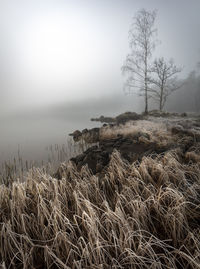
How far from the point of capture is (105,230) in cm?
203

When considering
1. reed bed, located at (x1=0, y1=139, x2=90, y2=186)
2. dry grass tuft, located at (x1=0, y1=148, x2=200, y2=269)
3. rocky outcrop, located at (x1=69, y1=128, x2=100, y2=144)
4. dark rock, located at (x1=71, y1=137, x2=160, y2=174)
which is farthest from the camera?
→ rocky outcrop, located at (x1=69, y1=128, x2=100, y2=144)

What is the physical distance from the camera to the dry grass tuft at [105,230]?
159cm

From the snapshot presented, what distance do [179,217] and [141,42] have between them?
18.0 meters

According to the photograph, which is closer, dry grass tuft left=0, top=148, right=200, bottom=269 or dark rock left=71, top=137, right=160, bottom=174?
dry grass tuft left=0, top=148, right=200, bottom=269

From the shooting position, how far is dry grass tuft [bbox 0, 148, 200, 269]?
5.23 feet

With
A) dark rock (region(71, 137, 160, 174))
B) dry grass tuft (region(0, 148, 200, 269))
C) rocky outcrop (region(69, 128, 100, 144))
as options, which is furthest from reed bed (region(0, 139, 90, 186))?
dry grass tuft (region(0, 148, 200, 269))

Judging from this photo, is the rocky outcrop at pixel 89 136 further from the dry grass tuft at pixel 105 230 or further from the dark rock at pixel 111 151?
the dry grass tuft at pixel 105 230

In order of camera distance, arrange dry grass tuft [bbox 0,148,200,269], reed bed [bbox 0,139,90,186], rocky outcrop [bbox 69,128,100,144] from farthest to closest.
A: rocky outcrop [bbox 69,128,100,144] → reed bed [bbox 0,139,90,186] → dry grass tuft [bbox 0,148,200,269]

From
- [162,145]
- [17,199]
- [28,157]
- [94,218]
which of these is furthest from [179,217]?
[28,157]

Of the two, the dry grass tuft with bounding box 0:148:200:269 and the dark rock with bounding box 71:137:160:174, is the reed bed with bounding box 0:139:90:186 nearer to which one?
the dark rock with bounding box 71:137:160:174

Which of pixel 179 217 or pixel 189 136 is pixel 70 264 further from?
pixel 189 136

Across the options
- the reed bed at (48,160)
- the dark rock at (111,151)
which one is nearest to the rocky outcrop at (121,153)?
the dark rock at (111,151)

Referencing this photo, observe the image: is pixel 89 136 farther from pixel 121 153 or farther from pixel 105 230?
pixel 105 230

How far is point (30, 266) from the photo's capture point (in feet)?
5.45
